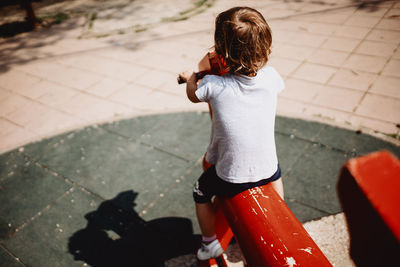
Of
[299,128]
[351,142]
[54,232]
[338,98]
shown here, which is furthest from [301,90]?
[54,232]

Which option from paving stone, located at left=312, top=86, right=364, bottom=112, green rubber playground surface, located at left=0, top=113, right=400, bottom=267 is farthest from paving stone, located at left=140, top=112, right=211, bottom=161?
paving stone, located at left=312, top=86, right=364, bottom=112

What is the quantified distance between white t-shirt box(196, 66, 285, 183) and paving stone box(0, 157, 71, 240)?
2405 millimetres

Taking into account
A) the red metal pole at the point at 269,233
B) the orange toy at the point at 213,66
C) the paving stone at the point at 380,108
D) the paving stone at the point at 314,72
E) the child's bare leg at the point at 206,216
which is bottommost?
the paving stone at the point at 380,108

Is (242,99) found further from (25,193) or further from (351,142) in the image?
(25,193)

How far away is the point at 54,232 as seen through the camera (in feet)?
9.61

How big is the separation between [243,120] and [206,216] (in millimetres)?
823

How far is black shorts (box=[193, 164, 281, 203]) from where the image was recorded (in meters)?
1.68

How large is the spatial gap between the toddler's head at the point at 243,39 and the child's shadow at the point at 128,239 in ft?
5.77

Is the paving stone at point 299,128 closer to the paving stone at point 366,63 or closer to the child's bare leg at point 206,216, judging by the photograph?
the paving stone at point 366,63

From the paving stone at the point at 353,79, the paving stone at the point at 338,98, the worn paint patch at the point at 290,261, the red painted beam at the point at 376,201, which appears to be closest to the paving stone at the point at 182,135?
the paving stone at the point at 338,98

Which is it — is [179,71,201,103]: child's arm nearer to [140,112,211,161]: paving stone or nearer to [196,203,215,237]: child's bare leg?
[196,203,215,237]: child's bare leg

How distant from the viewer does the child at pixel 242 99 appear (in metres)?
1.54

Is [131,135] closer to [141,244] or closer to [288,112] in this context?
[141,244]

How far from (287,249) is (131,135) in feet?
10.1
